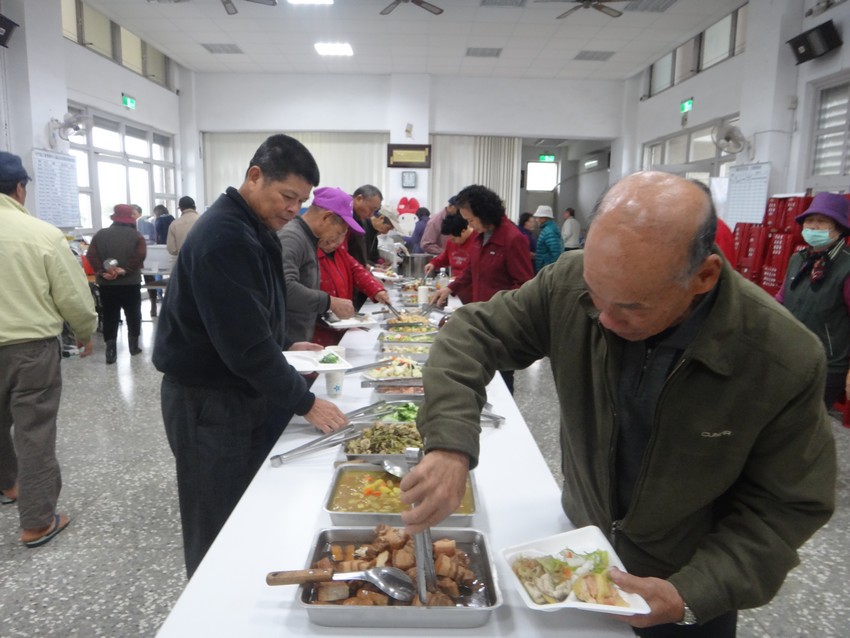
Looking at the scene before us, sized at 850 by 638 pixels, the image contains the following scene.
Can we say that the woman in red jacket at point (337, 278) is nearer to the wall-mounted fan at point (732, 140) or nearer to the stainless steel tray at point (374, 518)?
the stainless steel tray at point (374, 518)

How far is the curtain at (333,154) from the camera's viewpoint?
10.1 meters

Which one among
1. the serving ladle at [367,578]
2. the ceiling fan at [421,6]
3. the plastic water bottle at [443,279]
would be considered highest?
the ceiling fan at [421,6]

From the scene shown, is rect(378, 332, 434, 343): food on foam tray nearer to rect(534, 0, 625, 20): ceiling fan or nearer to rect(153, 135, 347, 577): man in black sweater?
rect(153, 135, 347, 577): man in black sweater

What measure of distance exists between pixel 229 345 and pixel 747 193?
6.44 meters

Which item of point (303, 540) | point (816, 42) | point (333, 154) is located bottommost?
point (303, 540)

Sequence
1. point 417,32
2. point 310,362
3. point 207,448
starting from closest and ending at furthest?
point 207,448 → point 310,362 → point 417,32

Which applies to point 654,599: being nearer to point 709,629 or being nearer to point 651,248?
point 709,629

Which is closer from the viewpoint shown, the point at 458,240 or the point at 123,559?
the point at 123,559

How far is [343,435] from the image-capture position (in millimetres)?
1589

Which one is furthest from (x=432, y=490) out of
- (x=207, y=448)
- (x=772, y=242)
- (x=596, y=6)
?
(x=596, y=6)

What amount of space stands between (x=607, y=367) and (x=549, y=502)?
46cm

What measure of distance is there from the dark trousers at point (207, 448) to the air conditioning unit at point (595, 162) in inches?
405

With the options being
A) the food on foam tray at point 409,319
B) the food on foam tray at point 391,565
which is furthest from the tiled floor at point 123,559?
the food on foam tray at point 391,565

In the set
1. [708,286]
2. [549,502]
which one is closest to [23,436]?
[549,502]
